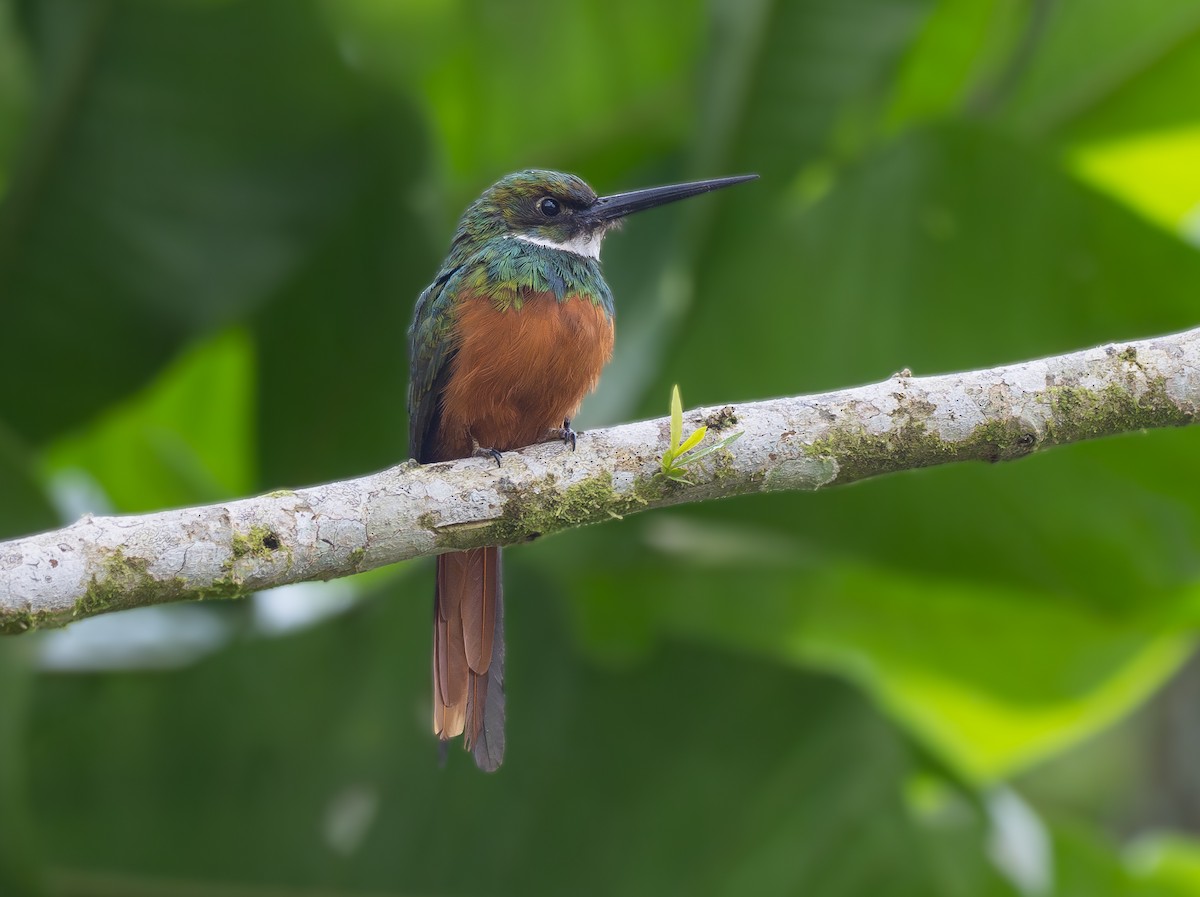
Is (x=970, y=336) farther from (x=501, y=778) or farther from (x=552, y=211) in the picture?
(x=501, y=778)

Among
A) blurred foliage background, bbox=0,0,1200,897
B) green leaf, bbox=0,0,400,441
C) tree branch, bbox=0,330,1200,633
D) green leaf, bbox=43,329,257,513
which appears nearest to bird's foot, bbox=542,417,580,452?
tree branch, bbox=0,330,1200,633

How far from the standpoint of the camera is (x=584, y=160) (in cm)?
431

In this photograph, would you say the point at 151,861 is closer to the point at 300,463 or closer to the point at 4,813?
the point at 4,813

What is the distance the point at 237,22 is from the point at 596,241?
1.10 meters

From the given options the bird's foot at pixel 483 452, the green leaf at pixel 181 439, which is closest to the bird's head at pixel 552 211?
the bird's foot at pixel 483 452

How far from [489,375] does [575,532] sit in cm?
95

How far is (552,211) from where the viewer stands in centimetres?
288

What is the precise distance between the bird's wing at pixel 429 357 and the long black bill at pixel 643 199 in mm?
386

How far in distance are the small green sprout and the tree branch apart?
0.05 feet

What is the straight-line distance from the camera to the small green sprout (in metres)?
1.79

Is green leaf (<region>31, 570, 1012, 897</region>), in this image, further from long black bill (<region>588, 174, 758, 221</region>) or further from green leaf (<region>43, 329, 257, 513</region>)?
long black bill (<region>588, 174, 758, 221</region>)

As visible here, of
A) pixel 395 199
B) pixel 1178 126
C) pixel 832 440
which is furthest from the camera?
pixel 1178 126

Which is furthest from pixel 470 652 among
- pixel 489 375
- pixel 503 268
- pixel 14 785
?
pixel 14 785

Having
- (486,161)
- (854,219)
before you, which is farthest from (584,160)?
(854,219)
